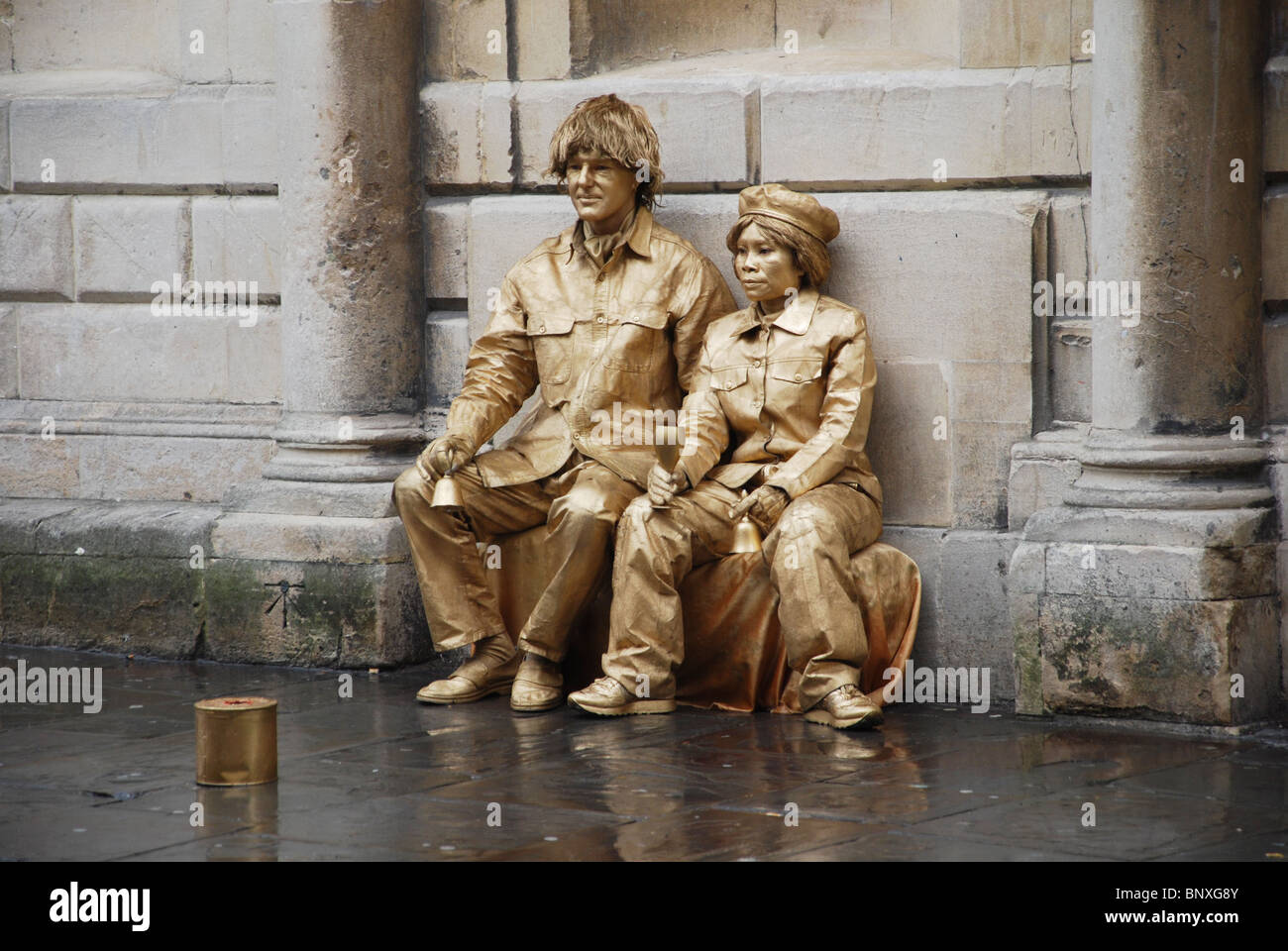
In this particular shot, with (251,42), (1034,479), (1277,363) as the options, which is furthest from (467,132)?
(1277,363)

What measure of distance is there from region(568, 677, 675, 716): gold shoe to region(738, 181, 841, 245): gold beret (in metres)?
1.68

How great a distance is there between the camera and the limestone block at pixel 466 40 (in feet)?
25.7

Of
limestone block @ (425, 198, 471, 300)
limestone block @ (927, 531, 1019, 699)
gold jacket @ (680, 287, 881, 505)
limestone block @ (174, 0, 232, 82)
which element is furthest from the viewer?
limestone block @ (174, 0, 232, 82)

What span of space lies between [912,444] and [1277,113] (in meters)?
1.67

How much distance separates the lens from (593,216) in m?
7.12

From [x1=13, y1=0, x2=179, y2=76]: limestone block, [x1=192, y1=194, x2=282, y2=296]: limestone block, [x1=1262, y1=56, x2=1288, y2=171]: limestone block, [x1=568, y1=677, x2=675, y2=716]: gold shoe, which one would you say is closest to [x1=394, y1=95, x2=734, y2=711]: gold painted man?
[x1=568, y1=677, x2=675, y2=716]: gold shoe

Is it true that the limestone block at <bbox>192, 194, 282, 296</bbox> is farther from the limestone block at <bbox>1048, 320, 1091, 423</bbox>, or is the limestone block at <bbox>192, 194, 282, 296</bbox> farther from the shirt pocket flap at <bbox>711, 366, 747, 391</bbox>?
the limestone block at <bbox>1048, 320, 1091, 423</bbox>

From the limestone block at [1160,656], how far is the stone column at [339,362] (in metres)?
2.57

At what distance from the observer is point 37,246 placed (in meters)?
8.74

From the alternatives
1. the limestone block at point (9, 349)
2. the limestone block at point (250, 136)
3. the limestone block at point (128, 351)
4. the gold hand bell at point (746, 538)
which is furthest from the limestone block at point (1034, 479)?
the limestone block at point (9, 349)

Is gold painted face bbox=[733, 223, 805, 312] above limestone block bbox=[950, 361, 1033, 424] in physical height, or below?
above

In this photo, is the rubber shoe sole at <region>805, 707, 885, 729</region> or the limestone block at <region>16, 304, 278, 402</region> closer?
the rubber shoe sole at <region>805, 707, 885, 729</region>

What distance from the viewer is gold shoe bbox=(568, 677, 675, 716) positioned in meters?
6.63

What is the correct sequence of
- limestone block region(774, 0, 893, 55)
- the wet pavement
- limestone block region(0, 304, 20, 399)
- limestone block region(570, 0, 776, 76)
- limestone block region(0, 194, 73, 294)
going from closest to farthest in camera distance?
the wet pavement → limestone block region(774, 0, 893, 55) → limestone block region(570, 0, 776, 76) → limestone block region(0, 194, 73, 294) → limestone block region(0, 304, 20, 399)
